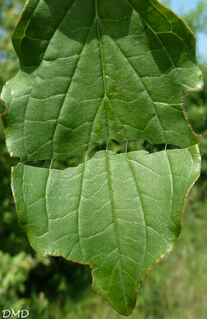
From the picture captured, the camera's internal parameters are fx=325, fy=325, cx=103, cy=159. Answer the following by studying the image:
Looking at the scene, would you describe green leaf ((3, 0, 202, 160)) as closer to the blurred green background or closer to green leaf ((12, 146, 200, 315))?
green leaf ((12, 146, 200, 315))

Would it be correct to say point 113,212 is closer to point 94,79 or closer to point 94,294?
point 94,79

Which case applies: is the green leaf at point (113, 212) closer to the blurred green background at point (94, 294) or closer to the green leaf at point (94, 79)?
the green leaf at point (94, 79)

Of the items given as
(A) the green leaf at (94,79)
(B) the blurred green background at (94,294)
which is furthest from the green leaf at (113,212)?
(B) the blurred green background at (94,294)

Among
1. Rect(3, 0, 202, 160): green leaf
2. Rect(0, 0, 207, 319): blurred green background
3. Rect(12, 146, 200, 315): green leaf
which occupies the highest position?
Rect(3, 0, 202, 160): green leaf

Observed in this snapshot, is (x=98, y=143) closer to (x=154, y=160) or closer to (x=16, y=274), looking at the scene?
(x=154, y=160)

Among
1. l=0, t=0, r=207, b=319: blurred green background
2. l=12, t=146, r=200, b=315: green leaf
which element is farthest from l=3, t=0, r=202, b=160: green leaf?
l=0, t=0, r=207, b=319: blurred green background

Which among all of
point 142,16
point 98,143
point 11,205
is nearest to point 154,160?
point 98,143
